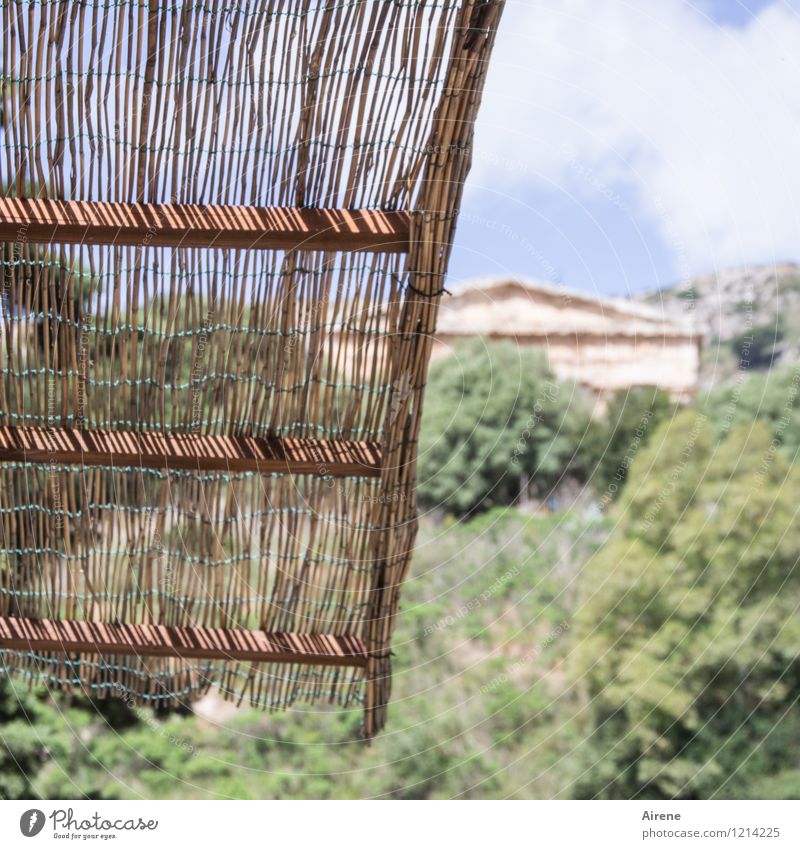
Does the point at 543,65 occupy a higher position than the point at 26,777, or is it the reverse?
the point at 543,65

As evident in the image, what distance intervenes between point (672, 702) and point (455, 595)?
137 centimetres

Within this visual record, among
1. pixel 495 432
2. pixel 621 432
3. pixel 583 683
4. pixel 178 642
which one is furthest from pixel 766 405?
pixel 178 642

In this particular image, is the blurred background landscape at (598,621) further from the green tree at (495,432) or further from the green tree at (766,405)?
the green tree at (495,432)

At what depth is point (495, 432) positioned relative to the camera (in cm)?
655

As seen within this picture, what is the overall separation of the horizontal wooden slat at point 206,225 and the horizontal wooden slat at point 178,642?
1.77 ft

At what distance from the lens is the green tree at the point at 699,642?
15.9 feet

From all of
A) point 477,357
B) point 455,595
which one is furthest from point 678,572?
point 477,357

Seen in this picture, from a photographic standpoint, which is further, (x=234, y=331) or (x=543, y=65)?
(x=543, y=65)

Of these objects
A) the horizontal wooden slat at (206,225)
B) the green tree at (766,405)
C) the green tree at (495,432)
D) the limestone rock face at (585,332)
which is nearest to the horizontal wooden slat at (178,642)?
the horizontal wooden slat at (206,225)

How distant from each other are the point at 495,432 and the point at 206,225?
18.1ft

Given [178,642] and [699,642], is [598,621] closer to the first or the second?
[699,642]

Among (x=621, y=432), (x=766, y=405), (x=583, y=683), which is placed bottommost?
(x=583, y=683)

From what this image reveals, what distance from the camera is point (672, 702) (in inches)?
190
